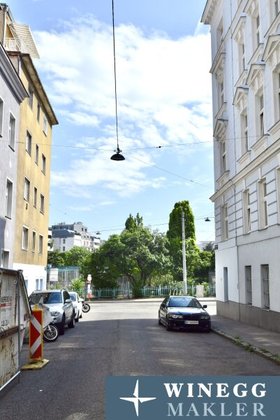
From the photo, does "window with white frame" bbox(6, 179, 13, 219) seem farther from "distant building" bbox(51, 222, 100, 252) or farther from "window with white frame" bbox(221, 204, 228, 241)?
"distant building" bbox(51, 222, 100, 252)

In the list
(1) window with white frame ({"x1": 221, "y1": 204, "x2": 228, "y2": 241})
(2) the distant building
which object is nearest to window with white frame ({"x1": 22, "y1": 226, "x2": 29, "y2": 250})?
(1) window with white frame ({"x1": 221, "y1": 204, "x2": 228, "y2": 241})

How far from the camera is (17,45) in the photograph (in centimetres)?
2506

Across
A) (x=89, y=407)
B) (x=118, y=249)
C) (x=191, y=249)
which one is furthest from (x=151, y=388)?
(x=191, y=249)

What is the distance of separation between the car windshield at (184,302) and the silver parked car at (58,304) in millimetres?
4109

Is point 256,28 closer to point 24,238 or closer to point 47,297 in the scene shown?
point 47,297

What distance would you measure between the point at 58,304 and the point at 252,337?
6932mm

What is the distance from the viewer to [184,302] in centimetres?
1944

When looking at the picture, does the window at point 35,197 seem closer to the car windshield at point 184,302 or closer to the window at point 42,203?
the window at point 42,203

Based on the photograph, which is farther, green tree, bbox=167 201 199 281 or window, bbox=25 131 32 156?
green tree, bbox=167 201 199 281

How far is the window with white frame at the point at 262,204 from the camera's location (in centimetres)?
1886

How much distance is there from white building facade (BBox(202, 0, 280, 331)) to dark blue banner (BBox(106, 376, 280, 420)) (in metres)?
11.2

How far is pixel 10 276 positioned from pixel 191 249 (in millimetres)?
46922

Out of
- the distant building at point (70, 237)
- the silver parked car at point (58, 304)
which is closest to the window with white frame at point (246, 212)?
the silver parked car at point (58, 304)

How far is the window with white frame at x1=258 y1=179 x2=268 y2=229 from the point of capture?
Answer: 742 inches
